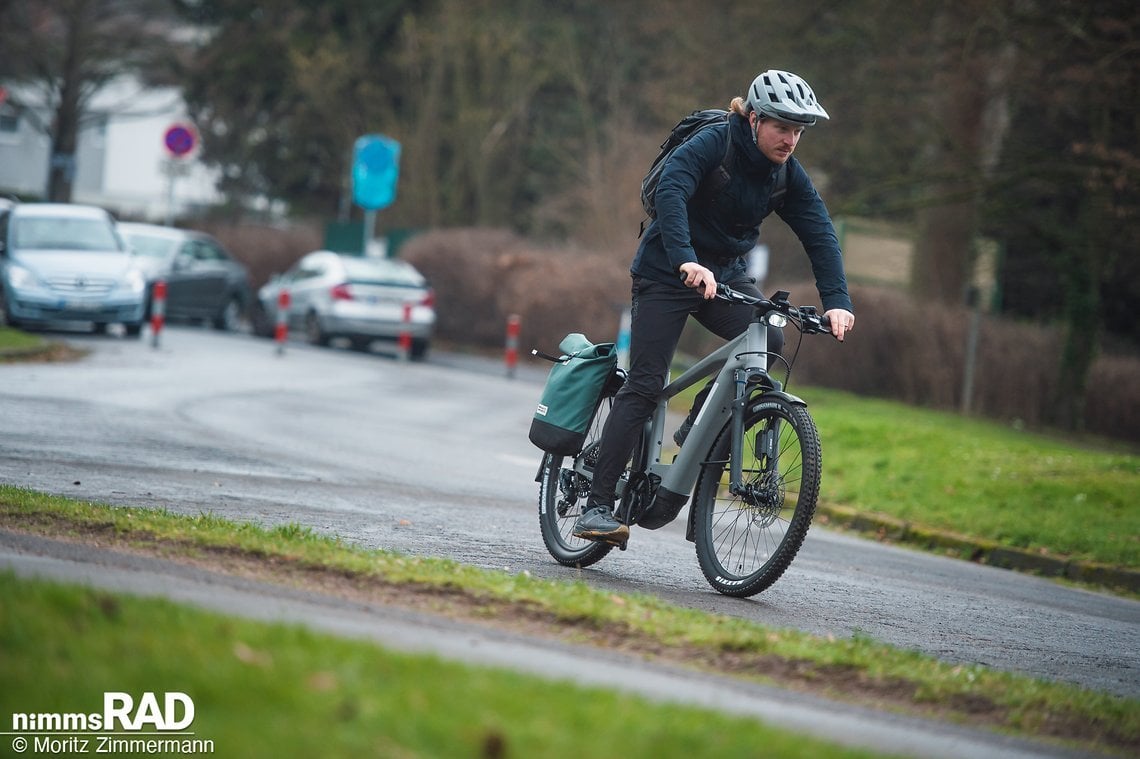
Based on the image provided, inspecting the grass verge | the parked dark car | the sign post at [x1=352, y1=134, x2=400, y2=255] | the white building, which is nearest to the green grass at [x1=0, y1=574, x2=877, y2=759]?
the grass verge

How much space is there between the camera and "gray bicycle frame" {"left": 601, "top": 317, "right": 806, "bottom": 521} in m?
7.17

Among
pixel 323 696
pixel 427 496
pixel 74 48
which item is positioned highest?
pixel 74 48

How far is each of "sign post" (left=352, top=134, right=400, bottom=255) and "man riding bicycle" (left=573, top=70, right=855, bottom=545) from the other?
32.0m

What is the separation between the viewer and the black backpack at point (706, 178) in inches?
283

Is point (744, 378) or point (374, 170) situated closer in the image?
point (744, 378)

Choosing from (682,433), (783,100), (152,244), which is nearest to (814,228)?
(783,100)

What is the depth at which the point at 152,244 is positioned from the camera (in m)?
31.2

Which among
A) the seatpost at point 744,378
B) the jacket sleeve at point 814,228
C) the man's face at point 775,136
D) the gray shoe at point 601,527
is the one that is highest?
the man's face at point 775,136

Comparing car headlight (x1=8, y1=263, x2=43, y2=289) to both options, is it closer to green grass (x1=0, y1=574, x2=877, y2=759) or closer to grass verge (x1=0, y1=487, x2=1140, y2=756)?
grass verge (x1=0, y1=487, x2=1140, y2=756)

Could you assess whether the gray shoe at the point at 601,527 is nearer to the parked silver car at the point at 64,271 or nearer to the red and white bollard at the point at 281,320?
the red and white bollard at the point at 281,320

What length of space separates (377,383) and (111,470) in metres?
11.7

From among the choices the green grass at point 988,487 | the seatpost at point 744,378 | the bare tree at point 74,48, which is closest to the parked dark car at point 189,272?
the bare tree at point 74,48

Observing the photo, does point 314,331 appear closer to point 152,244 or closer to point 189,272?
point 189,272

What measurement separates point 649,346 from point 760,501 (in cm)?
87
